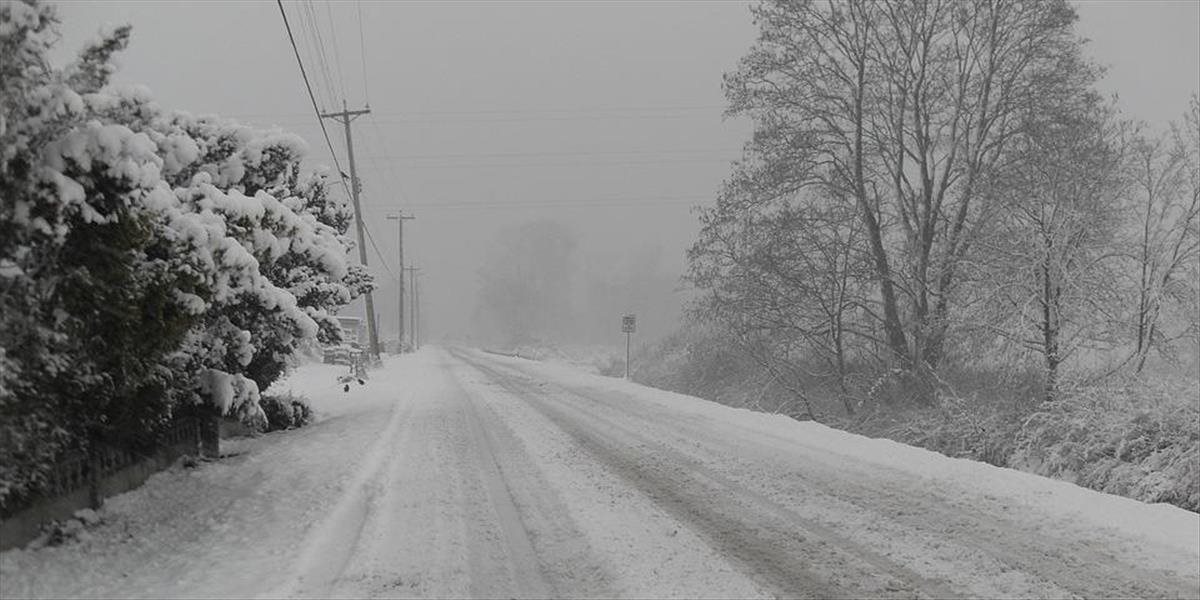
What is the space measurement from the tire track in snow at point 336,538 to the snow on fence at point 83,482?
5.61 feet

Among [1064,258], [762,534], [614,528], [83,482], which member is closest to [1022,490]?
[762,534]

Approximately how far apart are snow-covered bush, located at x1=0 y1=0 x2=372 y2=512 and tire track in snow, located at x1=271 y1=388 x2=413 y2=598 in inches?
66.8

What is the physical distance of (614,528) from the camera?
569 centimetres

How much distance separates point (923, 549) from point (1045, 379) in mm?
9868

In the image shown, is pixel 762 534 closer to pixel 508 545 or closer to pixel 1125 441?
pixel 508 545

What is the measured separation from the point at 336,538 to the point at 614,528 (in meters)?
1.98

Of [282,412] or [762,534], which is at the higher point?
[282,412]

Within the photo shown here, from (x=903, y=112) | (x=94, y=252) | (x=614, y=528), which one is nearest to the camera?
(x=94, y=252)

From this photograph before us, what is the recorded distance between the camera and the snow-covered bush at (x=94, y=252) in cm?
423

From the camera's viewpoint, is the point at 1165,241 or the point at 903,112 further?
the point at 903,112

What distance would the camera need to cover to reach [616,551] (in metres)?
5.11

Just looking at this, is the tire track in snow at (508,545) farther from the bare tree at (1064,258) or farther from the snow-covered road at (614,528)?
the bare tree at (1064,258)

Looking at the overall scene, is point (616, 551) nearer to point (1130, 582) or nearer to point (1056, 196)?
point (1130, 582)

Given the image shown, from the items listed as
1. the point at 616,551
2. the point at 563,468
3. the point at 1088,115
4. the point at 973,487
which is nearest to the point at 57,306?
the point at 616,551
